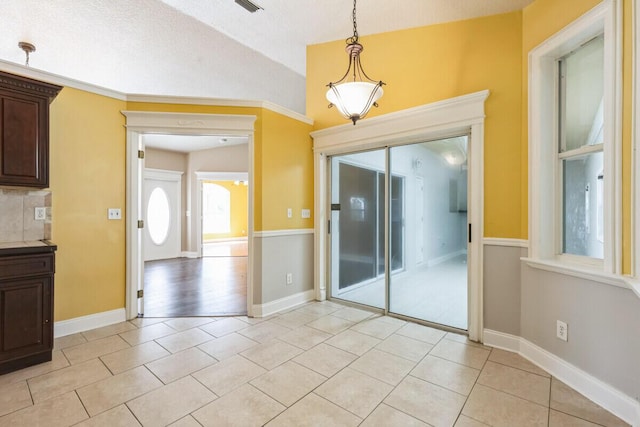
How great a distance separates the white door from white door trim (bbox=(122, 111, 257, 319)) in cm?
415

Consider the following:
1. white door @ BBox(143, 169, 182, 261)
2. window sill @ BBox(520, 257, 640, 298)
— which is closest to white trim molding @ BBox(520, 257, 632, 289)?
window sill @ BBox(520, 257, 640, 298)

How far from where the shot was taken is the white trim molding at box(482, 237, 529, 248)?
247cm

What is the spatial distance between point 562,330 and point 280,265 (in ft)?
9.14

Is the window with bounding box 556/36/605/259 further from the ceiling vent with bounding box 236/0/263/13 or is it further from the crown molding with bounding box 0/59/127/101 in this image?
the crown molding with bounding box 0/59/127/101

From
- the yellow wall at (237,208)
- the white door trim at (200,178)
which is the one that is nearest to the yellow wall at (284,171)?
the white door trim at (200,178)

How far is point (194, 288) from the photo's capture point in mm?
4570

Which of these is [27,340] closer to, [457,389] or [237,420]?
[237,420]

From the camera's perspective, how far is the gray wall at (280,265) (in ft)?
11.2

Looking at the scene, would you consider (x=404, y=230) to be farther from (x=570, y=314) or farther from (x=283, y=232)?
(x=570, y=314)

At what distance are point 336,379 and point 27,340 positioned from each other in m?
2.41

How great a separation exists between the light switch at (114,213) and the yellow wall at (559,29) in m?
4.07

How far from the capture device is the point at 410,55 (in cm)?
320

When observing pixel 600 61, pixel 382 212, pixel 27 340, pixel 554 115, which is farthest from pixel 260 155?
pixel 600 61

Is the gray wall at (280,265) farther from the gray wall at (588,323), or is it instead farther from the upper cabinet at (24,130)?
the gray wall at (588,323)
